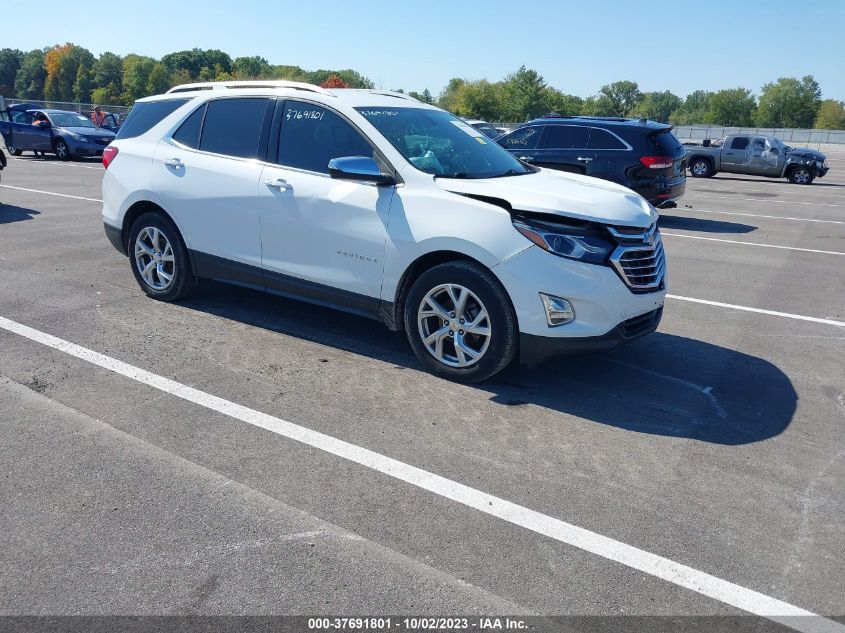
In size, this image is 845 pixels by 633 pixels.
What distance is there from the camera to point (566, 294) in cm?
472

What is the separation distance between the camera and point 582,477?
3949 millimetres

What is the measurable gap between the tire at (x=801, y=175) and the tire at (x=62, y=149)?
23904 mm

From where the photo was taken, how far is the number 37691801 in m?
5.74

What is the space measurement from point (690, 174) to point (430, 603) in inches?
1116

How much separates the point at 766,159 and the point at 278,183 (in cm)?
2444

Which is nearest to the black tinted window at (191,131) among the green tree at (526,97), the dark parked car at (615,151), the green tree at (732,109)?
the dark parked car at (615,151)

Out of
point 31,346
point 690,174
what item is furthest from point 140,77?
point 31,346

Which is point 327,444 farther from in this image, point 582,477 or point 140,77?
point 140,77

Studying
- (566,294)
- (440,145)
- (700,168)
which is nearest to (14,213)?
(440,145)

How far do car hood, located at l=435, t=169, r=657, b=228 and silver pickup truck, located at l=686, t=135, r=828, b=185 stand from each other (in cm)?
2328

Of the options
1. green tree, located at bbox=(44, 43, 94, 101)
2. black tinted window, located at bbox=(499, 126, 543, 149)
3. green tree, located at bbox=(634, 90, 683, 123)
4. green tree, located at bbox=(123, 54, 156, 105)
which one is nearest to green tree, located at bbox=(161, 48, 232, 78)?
green tree, located at bbox=(44, 43, 94, 101)

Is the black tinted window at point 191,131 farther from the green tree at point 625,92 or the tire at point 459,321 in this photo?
the green tree at point 625,92

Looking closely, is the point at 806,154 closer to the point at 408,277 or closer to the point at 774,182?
the point at 774,182

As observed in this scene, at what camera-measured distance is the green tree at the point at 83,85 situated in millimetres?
138000
